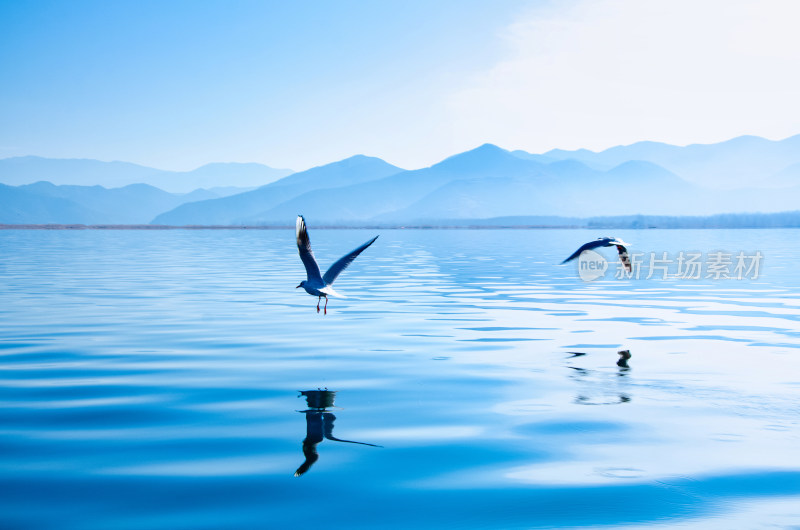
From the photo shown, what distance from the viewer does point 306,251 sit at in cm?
1664

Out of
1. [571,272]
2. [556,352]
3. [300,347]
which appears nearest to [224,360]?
[300,347]

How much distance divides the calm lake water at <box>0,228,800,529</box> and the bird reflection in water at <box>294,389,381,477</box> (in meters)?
0.05

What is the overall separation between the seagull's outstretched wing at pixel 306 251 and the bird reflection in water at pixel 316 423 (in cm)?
353

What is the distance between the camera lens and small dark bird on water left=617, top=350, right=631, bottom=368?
16373 millimetres

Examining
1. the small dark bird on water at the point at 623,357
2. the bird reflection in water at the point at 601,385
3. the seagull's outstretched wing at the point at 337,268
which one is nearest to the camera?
the bird reflection in water at the point at 601,385

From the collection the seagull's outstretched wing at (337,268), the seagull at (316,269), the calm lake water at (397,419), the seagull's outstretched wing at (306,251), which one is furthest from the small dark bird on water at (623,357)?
the seagull's outstretched wing at (306,251)

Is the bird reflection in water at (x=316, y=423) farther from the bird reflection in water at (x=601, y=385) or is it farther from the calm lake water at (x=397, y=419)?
the bird reflection in water at (x=601, y=385)

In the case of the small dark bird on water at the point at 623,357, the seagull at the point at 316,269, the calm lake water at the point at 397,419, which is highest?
the seagull at the point at 316,269

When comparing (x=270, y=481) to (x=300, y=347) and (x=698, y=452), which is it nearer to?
(x=698, y=452)

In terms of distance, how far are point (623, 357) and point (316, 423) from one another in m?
8.65

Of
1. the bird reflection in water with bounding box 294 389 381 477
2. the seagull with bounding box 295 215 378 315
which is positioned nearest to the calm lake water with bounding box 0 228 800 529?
the bird reflection in water with bounding box 294 389 381 477

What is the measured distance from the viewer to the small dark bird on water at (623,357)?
16373mm

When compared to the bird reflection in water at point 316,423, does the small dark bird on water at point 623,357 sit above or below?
above

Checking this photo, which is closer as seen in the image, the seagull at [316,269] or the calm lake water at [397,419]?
the calm lake water at [397,419]
